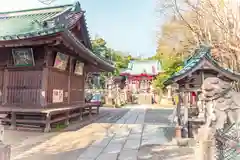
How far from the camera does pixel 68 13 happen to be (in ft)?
36.3

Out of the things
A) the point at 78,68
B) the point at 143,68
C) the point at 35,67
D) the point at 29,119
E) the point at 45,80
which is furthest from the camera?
the point at 143,68

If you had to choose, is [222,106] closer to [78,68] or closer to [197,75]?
[197,75]

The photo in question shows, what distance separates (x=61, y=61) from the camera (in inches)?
368

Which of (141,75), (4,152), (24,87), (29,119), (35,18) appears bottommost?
(29,119)

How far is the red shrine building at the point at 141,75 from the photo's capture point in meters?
34.8

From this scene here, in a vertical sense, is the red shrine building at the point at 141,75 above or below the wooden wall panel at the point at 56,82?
above

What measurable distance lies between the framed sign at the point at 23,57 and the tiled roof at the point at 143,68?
2795 centimetres

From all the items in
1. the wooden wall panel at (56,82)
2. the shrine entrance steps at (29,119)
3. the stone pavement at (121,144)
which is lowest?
the stone pavement at (121,144)

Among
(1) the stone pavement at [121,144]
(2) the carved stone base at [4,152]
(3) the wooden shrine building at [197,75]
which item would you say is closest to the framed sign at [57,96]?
(1) the stone pavement at [121,144]

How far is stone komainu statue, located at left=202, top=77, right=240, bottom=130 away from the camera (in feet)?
13.3

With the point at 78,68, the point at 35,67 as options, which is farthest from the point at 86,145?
the point at 78,68

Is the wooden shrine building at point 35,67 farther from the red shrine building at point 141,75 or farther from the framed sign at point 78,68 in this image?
the red shrine building at point 141,75

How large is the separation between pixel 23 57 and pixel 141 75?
27844 millimetres

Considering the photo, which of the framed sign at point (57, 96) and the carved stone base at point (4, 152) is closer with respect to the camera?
the carved stone base at point (4, 152)
